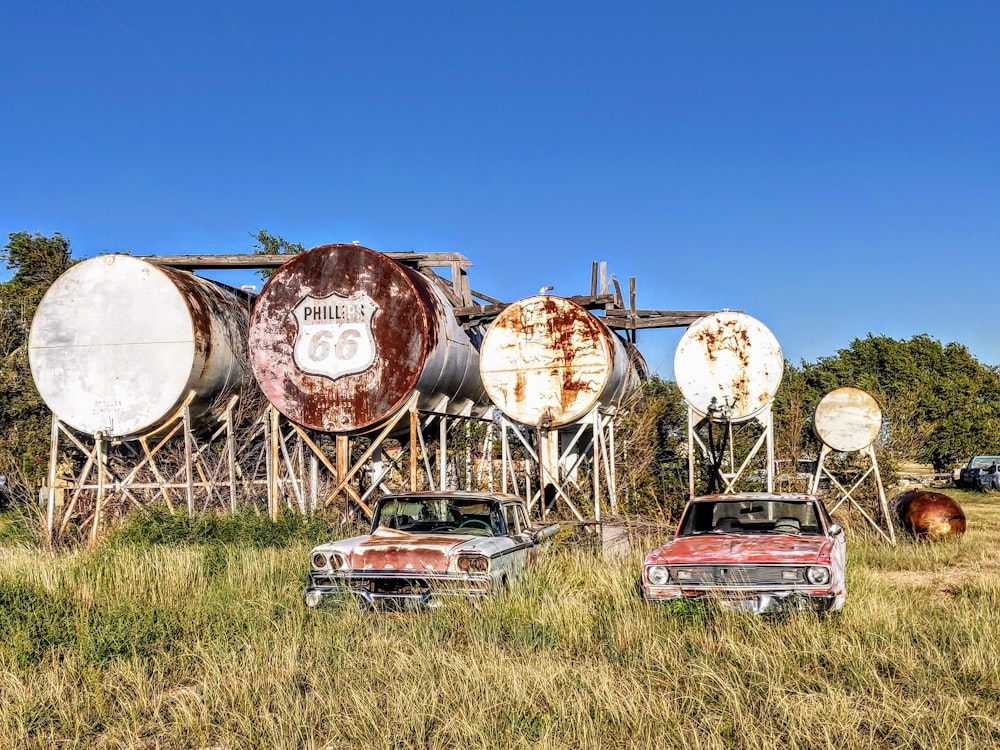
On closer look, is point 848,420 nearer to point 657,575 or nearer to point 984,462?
point 657,575

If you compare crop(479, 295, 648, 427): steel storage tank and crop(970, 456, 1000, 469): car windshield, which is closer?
crop(479, 295, 648, 427): steel storage tank

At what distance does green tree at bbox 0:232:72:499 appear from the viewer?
913 inches

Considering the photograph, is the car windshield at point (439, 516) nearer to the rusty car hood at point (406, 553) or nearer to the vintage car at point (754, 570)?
the rusty car hood at point (406, 553)

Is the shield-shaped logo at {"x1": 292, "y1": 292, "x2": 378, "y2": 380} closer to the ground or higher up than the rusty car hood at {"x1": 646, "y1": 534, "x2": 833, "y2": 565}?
higher up

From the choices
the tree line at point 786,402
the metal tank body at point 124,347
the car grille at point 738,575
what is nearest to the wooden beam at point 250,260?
the metal tank body at point 124,347

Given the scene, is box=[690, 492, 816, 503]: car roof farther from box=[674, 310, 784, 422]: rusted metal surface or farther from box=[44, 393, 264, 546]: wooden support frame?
box=[44, 393, 264, 546]: wooden support frame

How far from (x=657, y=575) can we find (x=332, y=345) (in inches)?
373

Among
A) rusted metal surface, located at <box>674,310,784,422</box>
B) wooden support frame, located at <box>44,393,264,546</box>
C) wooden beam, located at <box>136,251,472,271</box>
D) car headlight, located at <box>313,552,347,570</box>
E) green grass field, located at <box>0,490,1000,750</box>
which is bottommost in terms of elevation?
green grass field, located at <box>0,490,1000,750</box>

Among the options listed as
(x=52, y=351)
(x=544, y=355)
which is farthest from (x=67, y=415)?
(x=544, y=355)

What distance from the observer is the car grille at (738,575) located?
8.66 meters

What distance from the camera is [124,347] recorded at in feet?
56.8

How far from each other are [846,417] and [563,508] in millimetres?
5626

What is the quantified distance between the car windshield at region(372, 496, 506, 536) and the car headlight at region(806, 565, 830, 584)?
10.8 feet

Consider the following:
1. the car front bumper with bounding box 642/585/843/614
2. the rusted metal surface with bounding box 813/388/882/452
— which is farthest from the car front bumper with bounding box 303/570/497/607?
the rusted metal surface with bounding box 813/388/882/452
